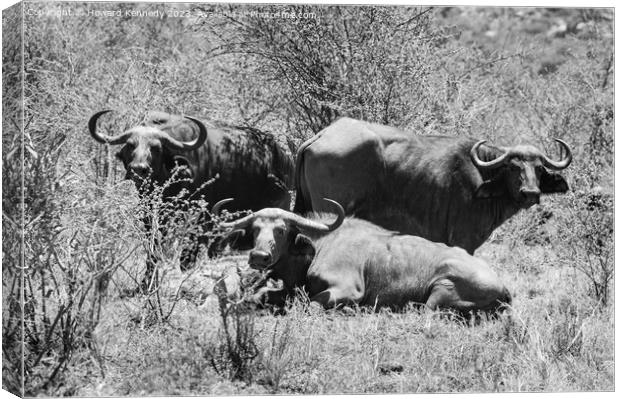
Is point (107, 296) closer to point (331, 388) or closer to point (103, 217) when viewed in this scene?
point (103, 217)

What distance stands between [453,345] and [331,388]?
3.46 feet

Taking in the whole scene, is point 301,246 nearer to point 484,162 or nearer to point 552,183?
point 484,162

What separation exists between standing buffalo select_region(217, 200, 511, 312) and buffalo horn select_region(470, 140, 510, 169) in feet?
3.43

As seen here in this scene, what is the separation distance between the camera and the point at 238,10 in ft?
34.8

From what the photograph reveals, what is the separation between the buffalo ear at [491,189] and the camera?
35.3ft

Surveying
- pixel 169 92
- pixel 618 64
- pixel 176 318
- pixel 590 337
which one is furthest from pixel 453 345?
pixel 169 92

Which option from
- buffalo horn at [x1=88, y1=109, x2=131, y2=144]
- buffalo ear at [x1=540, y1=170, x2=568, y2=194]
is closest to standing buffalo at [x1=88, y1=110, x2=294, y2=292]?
buffalo horn at [x1=88, y1=109, x2=131, y2=144]

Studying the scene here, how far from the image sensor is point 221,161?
11.7 m

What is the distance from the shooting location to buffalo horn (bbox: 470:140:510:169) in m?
10.6

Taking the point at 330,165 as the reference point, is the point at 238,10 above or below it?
above

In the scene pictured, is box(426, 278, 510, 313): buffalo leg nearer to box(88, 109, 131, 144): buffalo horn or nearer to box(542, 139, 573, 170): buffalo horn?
box(542, 139, 573, 170): buffalo horn

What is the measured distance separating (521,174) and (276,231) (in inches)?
89.8

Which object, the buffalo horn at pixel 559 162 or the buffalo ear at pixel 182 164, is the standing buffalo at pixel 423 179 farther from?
the buffalo ear at pixel 182 164

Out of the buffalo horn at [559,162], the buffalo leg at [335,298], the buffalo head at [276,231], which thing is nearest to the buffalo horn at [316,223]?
the buffalo head at [276,231]
